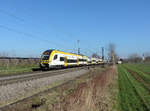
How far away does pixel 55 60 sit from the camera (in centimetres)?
2467

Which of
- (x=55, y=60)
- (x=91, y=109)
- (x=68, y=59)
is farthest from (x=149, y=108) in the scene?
(x=68, y=59)

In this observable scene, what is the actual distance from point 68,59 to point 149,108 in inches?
1028

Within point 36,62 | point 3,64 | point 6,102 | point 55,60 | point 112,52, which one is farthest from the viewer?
point 112,52

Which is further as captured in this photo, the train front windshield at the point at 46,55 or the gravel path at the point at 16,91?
the train front windshield at the point at 46,55

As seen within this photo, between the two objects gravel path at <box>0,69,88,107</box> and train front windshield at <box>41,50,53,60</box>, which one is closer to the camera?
gravel path at <box>0,69,88,107</box>

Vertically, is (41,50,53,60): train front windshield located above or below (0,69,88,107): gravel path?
above

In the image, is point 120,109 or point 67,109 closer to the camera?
point 67,109

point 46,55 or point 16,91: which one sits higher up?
point 46,55

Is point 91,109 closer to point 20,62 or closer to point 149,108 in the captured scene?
point 149,108

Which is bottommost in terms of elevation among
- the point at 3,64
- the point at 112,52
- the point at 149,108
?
the point at 149,108

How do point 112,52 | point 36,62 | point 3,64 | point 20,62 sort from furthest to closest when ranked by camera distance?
point 112,52 < point 36,62 < point 20,62 < point 3,64

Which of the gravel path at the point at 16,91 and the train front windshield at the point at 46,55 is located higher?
the train front windshield at the point at 46,55

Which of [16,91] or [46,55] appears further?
[46,55]

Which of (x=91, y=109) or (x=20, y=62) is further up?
(x=20, y=62)
